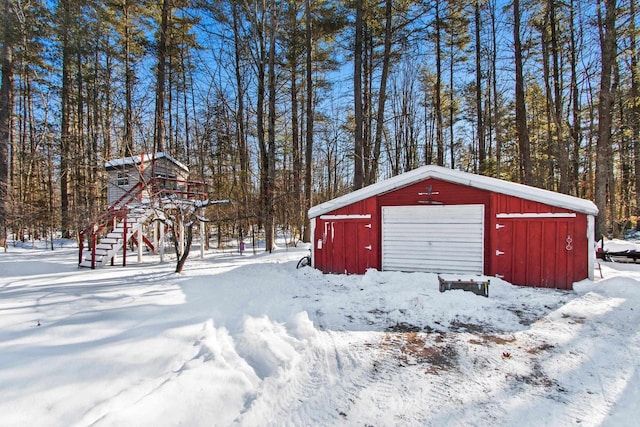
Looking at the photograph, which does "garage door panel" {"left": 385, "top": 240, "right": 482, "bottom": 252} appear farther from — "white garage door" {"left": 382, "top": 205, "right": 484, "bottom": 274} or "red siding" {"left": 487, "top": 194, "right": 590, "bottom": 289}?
"red siding" {"left": 487, "top": 194, "right": 590, "bottom": 289}

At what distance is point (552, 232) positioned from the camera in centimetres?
664

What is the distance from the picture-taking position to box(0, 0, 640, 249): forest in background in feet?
38.6

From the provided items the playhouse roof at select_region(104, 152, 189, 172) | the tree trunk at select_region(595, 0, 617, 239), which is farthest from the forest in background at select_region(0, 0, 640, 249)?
the playhouse roof at select_region(104, 152, 189, 172)

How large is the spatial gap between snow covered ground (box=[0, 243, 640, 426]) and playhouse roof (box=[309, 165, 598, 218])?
1.76 metres

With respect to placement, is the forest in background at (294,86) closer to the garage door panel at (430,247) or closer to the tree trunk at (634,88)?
the tree trunk at (634,88)

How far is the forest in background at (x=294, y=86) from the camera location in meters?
11.8

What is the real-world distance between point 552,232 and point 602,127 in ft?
27.5

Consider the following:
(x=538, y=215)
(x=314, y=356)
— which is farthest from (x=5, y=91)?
(x=538, y=215)

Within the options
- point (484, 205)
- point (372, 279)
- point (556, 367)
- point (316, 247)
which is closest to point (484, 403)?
point (556, 367)

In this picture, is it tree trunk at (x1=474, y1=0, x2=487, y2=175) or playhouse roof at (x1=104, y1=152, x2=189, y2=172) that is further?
tree trunk at (x1=474, y1=0, x2=487, y2=175)

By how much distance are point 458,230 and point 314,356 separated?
5468 millimetres

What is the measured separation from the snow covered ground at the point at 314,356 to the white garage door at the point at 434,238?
155 cm

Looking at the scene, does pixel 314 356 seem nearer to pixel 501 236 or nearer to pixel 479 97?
pixel 501 236

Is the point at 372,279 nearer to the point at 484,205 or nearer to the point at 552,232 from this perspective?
the point at 484,205
